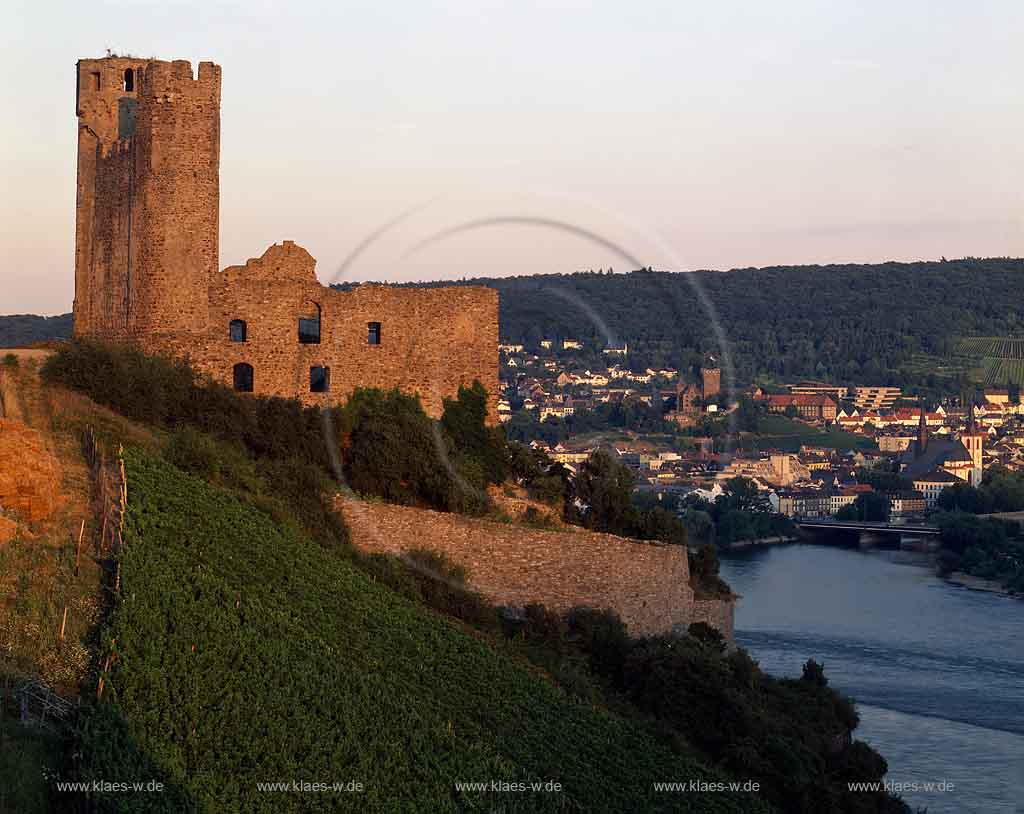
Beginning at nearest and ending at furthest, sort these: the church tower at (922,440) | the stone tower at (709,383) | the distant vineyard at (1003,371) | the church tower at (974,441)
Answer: the stone tower at (709,383)
the church tower at (922,440)
the church tower at (974,441)
the distant vineyard at (1003,371)

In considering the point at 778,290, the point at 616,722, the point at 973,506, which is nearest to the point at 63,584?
the point at 616,722

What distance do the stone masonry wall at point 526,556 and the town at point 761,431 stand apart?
3864 millimetres

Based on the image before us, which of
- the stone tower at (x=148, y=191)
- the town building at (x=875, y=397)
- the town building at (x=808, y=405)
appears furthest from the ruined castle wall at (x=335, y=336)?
the town building at (x=875, y=397)

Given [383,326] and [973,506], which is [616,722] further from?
Answer: [973,506]

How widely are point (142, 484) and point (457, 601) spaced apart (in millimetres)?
4175

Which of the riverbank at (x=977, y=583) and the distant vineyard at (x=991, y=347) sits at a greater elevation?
the distant vineyard at (x=991, y=347)

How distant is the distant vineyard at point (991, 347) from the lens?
11168 centimetres

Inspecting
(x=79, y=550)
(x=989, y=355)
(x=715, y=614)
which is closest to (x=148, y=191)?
(x=79, y=550)

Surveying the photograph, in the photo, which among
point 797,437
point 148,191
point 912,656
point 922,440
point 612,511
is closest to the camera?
point 148,191

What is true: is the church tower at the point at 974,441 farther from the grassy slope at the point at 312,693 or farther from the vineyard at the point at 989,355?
the grassy slope at the point at 312,693

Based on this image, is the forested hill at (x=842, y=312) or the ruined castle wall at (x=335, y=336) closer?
the ruined castle wall at (x=335, y=336)

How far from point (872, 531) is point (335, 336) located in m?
50.6

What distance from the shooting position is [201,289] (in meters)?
21.5

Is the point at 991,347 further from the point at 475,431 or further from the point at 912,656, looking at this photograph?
the point at 475,431
